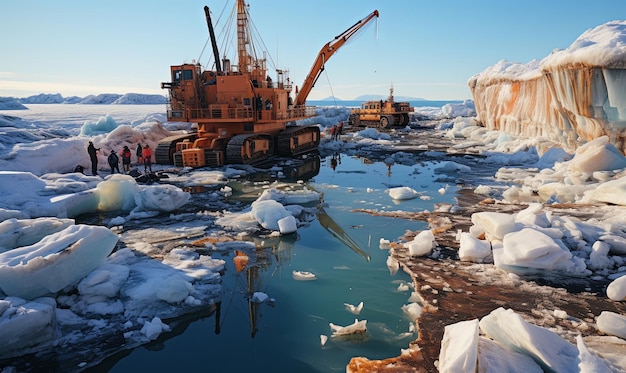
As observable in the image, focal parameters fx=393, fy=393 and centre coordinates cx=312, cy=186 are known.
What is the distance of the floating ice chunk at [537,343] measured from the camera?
10.8 ft

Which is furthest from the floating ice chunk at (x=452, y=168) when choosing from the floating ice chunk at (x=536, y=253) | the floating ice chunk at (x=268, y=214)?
the floating ice chunk at (x=536, y=253)

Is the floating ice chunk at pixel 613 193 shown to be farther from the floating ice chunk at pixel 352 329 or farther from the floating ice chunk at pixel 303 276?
the floating ice chunk at pixel 352 329

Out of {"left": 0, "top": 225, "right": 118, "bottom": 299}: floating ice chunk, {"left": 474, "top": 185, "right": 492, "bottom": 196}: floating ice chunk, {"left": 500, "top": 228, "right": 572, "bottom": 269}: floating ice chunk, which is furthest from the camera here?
{"left": 474, "top": 185, "right": 492, "bottom": 196}: floating ice chunk

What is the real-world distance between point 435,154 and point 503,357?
701 inches

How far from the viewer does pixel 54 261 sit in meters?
4.80

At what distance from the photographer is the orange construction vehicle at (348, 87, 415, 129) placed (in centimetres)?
3478

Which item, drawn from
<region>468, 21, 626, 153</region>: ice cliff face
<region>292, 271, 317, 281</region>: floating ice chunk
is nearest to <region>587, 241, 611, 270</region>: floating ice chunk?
<region>292, 271, 317, 281</region>: floating ice chunk

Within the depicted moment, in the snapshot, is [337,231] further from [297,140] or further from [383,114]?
[383,114]

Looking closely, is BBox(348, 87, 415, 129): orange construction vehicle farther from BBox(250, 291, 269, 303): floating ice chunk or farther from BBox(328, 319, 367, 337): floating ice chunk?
BBox(328, 319, 367, 337): floating ice chunk

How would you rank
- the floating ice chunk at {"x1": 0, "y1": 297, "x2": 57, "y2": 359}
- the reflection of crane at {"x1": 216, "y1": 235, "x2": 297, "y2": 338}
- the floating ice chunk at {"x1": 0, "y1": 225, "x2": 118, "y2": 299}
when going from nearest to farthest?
1. the floating ice chunk at {"x1": 0, "y1": 297, "x2": 57, "y2": 359}
2. the floating ice chunk at {"x1": 0, "y1": 225, "x2": 118, "y2": 299}
3. the reflection of crane at {"x1": 216, "y1": 235, "x2": 297, "y2": 338}

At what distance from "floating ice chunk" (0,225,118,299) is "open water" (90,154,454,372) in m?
1.47

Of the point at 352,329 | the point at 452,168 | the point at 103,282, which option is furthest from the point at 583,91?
the point at 103,282

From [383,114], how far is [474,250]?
30.2m

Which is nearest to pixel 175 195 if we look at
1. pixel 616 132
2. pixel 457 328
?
pixel 457 328
